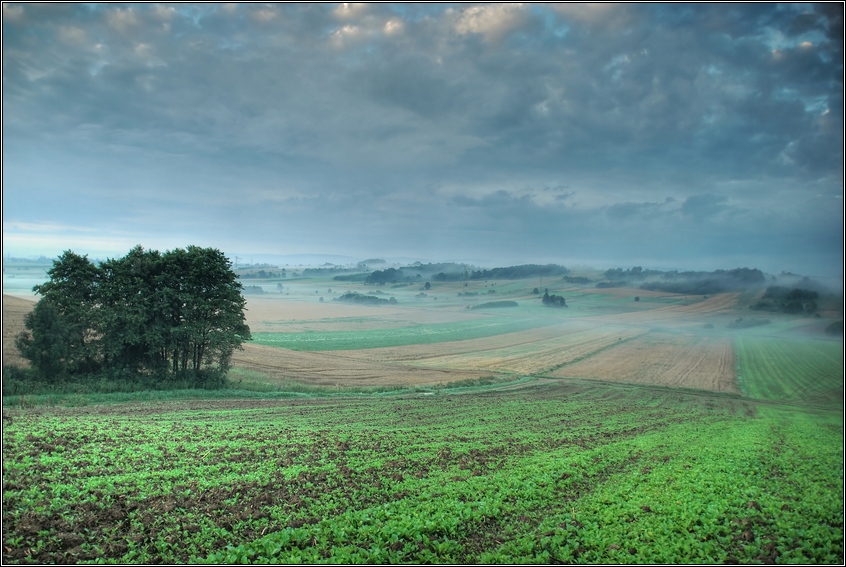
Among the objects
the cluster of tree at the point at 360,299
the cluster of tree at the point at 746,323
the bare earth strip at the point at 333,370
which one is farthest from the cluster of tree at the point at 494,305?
the bare earth strip at the point at 333,370

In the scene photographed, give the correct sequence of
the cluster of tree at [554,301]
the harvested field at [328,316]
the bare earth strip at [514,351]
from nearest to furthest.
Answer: the bare earth strip at [514,351], the harvested field at [328,316], the cluster of tree at [554,301]

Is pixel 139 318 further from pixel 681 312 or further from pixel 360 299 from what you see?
pixel 681 312

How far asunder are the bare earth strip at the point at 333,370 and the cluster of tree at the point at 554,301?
5163 centimetres

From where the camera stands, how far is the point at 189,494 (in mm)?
9602

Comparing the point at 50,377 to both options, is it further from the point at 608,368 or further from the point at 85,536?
the point at 608,368

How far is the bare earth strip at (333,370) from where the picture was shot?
3512 centimetres

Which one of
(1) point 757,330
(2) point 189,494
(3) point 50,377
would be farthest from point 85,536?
(1) point 757,330

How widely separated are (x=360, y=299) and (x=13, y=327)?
1947 inches

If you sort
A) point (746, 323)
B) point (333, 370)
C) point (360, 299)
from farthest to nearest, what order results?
point (360, 299), point (746, 323), point (333, 370)

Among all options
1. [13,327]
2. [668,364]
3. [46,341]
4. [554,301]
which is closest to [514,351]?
[668,364]

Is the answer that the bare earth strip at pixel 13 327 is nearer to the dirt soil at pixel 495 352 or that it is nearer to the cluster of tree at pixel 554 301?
the dirt soil at pixel 495 352

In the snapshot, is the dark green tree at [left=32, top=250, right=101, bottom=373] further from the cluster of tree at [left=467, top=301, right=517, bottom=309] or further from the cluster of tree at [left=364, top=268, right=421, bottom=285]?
the cluster of tree at [left=467, top=301, right=517, bottom=309]

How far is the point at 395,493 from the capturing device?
10359 mm

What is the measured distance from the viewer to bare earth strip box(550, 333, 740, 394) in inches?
1651
